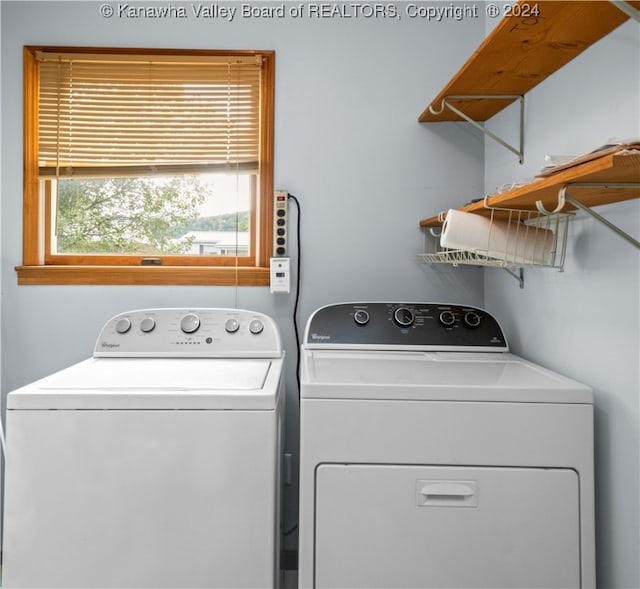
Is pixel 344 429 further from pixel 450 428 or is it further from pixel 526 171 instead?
pixel 526 171

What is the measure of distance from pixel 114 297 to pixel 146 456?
3.40ft

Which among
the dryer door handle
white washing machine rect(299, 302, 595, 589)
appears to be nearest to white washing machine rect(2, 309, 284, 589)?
white washing machine rect(299, 302, 595, 589)

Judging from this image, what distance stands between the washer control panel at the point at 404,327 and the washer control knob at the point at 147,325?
22.1 inches

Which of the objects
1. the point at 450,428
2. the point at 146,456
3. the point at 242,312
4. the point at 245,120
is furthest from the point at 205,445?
the point at 245,120

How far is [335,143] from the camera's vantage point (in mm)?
2035

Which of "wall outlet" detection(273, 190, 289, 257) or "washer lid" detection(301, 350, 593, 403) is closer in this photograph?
Answer: "washer lid" detection(301, 350, 593, 403)

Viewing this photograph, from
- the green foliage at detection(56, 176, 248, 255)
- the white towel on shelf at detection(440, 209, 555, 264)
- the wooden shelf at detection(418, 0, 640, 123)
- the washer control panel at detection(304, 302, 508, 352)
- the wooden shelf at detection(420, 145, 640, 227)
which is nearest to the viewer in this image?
the wooden shelf at detection(420, 145, 640, 227)

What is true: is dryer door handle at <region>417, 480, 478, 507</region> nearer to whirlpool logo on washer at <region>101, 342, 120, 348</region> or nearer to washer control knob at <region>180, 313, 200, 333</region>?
washer control knob at <region>180, 313, 200, 333</region>

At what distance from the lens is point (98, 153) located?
2061 millimetres

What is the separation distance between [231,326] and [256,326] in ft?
0.30

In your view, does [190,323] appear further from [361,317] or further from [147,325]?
[361,317]

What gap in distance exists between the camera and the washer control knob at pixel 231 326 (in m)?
1.79

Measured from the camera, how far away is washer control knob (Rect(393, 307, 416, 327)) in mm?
1782

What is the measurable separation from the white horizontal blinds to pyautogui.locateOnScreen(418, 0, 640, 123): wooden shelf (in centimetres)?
84
